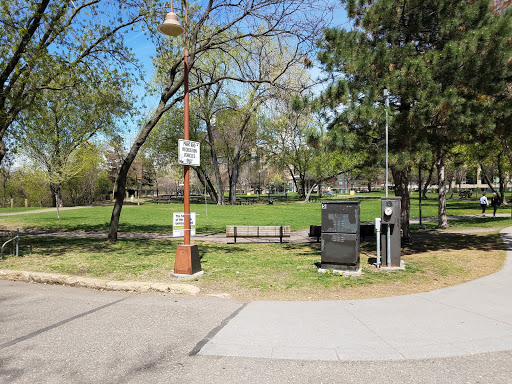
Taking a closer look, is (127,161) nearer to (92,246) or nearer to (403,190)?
(92,246)

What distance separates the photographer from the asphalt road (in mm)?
3350

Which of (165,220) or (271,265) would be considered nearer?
(271,265)

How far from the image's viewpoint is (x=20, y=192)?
44.2m

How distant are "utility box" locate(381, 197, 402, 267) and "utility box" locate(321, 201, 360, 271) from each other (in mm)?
943

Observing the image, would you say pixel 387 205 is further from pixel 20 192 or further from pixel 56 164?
pixel 20 192

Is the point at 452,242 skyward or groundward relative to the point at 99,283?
groundward

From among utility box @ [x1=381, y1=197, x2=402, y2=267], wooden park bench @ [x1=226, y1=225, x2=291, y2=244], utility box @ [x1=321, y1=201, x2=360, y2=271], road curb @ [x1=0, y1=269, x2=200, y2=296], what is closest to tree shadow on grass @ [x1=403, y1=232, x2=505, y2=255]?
utility box @ [x1=381, y1=197, x2=402, y2=267]

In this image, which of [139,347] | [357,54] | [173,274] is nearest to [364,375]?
[139,347]

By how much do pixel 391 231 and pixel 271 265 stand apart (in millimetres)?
2950

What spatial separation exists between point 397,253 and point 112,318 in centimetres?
622

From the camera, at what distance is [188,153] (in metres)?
7.60

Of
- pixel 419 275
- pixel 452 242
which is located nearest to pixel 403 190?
pixel 452 242

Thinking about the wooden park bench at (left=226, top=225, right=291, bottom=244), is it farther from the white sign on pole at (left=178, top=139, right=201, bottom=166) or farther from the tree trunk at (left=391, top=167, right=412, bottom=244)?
the white sign on pole at (left=178, top=139, right=201, bottom=166)

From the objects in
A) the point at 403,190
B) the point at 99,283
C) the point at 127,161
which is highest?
the point at 127,161
